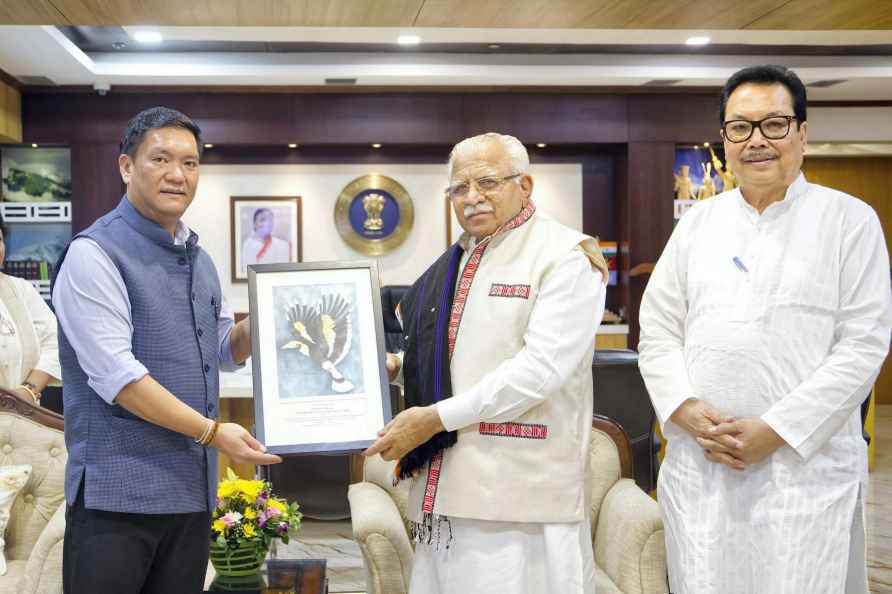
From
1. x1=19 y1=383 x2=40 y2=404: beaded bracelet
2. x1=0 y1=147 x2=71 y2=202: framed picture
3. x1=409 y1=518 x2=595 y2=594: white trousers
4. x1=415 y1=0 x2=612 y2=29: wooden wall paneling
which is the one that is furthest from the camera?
x1=0 y1=147 x2=71 y2=202: framed picture

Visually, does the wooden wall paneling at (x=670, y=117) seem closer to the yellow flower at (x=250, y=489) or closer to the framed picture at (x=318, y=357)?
the yellow flower at (x=250, y=489)

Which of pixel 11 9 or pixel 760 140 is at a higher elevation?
pixel 11 9

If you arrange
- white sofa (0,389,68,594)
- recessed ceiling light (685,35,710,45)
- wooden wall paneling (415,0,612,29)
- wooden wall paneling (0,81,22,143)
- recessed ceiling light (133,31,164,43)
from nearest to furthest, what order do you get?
wooden wall paneling (415,0,612,29)
white sofa (0,389,68,594)
recessed ceiling light (133,31,164,43)
recessed ceiling light (685,35,710,45)
wooden wall paneling (0,81,22,143)

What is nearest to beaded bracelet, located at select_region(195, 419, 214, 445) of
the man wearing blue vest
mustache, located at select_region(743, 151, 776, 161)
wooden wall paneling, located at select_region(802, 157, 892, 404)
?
the man wearing blue vest

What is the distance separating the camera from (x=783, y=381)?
196 centimetres

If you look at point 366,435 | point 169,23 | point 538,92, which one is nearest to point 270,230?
point 538,92

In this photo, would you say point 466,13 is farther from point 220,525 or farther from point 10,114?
point 10,114

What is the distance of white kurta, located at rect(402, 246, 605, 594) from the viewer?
6.53ft

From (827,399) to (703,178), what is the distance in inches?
246

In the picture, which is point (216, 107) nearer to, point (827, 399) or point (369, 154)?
point (369, 154)

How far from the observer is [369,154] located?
7.53 m

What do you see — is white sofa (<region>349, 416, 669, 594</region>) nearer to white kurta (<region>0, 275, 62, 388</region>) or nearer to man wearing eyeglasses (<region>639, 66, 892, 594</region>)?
man wearing eyeglasses (<region>639, 66, 892, 594</region>)

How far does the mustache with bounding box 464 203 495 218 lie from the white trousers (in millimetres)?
734

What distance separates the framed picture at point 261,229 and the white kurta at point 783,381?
18.7 feet
